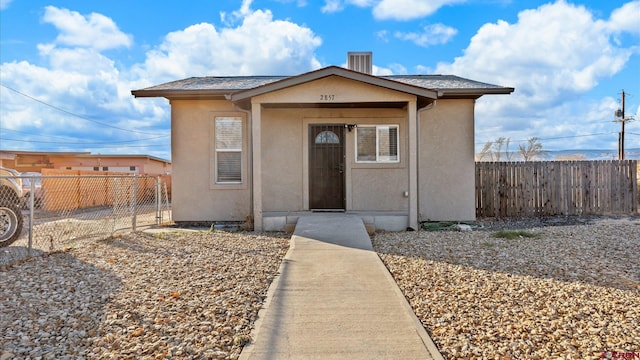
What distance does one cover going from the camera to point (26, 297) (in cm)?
429

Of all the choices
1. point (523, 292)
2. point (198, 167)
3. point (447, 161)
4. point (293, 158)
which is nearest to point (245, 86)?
point (293, 158)

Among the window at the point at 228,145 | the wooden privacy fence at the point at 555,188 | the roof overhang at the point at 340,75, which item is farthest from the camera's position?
the wooden privacy fence at the point at 555,188

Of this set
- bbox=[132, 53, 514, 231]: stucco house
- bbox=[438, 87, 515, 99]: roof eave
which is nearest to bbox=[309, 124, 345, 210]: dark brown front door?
bbox=[132, 53, 514, 231]: stucco house

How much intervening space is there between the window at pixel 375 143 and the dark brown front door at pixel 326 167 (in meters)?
0.49

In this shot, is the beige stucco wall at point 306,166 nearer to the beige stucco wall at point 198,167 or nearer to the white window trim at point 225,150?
the white window trim at point 225,150

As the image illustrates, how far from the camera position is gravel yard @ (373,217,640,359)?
3.18m

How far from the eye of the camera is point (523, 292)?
4.45 m

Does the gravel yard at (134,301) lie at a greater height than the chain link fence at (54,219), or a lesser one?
lesser

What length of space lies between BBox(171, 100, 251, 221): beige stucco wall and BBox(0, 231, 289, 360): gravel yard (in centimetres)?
325

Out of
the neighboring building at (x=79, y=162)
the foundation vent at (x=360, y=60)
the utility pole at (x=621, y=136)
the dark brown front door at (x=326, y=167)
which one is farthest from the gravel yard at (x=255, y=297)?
the utility pole at (x=621, y=136)

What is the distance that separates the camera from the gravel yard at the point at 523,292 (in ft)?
10.4

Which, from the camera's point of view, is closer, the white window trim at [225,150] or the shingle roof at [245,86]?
the shingle roof at [245,86]

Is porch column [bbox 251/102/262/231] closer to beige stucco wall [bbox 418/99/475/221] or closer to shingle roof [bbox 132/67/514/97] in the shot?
shingle roof [bbox 132/67/514/97]

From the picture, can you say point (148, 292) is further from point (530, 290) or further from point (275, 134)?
point (275, 134)
